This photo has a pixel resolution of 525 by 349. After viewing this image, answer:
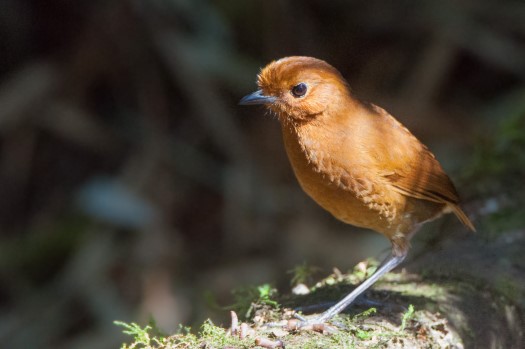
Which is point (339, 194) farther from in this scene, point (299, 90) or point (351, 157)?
point (299, 90)

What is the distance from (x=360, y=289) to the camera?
367 centimetres

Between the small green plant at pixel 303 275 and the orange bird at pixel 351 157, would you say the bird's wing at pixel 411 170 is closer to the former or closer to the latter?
the orange bird at pixel 351 157

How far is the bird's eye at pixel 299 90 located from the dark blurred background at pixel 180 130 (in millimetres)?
2936

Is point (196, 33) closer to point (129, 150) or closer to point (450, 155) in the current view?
point (129, 150)

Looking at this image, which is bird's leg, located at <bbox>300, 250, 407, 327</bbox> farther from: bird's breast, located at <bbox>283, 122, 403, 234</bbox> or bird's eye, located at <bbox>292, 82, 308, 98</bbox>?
bird's eye, located at <bbox>292, 82, 308, 98</bbox>

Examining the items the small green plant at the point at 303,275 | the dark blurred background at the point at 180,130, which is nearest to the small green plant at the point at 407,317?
the small green plant at the point at 303,275

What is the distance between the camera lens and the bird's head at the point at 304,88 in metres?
3.75

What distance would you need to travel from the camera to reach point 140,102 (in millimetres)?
7117

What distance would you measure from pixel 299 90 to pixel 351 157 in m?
0.39

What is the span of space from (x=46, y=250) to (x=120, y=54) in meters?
1.74

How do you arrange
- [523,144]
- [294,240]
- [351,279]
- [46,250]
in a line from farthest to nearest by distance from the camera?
[294,240]
[46,250]
[523,144]
[351,279]

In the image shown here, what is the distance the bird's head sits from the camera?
3748 millimetres

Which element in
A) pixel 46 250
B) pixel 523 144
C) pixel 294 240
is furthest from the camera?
pixel 294 240

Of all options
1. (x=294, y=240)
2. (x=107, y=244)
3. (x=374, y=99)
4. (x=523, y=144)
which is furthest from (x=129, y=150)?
(x=523, y=144)
